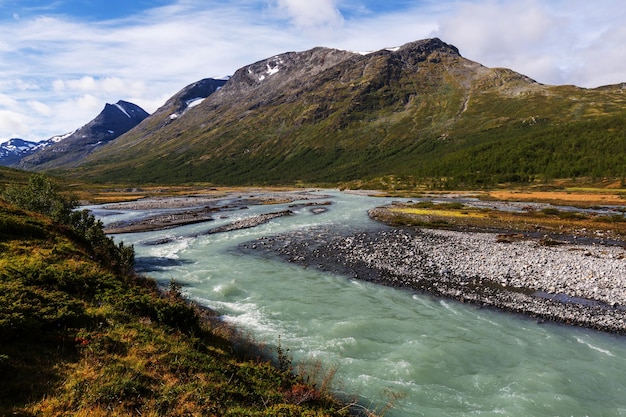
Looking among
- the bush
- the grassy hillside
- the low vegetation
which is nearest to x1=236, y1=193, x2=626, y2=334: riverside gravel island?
the low vegetation

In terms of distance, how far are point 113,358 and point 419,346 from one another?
1594 cm

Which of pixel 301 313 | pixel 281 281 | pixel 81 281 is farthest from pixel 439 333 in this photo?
pixel 81 281

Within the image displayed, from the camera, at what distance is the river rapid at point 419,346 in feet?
49.9

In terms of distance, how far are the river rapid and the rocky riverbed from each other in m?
2.26

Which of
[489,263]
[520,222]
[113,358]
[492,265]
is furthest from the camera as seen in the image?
[520,222]

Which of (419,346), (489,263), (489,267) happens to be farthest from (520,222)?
(419,346)

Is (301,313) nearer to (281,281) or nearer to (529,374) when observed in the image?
(281,281)

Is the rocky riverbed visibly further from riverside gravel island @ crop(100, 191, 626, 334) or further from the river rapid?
the river rapid

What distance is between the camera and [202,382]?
11445 millimetres

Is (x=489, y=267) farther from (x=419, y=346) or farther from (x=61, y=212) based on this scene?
(x=61, y=212)

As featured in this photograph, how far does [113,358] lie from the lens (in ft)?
39.7

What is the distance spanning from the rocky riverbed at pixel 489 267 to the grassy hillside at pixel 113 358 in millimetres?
18781

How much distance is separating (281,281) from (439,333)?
15099mm

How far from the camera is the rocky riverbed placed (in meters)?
24.8
